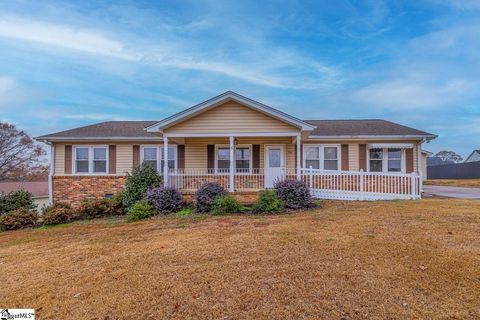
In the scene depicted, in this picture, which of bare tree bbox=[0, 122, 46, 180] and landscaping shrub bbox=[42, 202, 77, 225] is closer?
landscaping shrub bbox=[42, 202, 77, 225]

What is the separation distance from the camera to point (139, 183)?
12297mm

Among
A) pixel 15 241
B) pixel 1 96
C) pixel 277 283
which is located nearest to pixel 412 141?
pixel 277 283

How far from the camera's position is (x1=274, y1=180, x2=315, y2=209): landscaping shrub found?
10.9 metres

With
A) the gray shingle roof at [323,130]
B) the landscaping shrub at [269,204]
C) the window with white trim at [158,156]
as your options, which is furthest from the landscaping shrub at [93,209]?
the landscaping shrub at [269,204]

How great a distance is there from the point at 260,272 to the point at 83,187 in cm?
1375

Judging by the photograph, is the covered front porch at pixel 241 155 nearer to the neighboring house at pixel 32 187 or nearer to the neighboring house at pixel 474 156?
the neighboring house at pixel 32 187

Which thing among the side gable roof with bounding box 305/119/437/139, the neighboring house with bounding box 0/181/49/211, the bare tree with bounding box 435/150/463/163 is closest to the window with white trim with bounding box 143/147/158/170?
the side gable roof with bounding box 305/119/437/139

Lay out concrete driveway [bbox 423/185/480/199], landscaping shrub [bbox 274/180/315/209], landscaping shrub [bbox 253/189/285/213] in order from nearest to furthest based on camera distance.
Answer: landscaping shrub [bbox 253/189/285/213] → landscaping shrub [bbox 274/180/315/209] → concrete driveway [bbox 423/185/480/199]

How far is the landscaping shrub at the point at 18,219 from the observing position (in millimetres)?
10664

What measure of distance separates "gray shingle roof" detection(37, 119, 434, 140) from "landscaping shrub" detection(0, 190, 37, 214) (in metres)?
3.62

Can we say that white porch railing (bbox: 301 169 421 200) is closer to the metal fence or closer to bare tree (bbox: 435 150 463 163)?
the metal fence

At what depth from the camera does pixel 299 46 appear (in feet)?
57.1

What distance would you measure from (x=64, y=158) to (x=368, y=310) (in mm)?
16374

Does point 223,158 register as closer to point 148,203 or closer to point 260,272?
point 148,203
